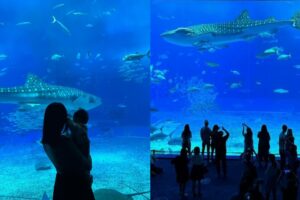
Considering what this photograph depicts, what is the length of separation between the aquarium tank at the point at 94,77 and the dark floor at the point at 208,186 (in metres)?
2.21

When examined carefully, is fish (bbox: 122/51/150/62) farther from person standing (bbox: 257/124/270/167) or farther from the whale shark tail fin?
the whale shark tail fin

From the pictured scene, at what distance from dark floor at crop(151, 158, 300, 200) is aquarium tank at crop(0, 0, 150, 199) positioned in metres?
2.21

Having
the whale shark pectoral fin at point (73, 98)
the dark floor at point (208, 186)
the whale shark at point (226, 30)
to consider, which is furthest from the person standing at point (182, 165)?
the whale shark at point (226, 30)

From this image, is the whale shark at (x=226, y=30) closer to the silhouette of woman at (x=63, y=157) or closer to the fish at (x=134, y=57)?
the fish at (x=134, y=57)

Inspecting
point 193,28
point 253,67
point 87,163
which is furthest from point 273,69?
point 87,163

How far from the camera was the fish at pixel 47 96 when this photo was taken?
5.16 metres

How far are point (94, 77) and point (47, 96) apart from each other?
73cm

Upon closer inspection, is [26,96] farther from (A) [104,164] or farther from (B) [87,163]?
(B) [87,163]

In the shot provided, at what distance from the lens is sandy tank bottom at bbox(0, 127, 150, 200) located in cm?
503

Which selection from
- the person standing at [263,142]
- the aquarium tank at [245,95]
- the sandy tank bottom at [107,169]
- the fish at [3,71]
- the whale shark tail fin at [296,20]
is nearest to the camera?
the sandy tank bottom at [107,169]

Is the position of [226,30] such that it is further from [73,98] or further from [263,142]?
[73,98]

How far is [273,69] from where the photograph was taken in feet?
137

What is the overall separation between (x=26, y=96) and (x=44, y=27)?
1.14m

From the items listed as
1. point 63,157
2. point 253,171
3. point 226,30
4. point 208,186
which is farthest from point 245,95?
point 63,157
